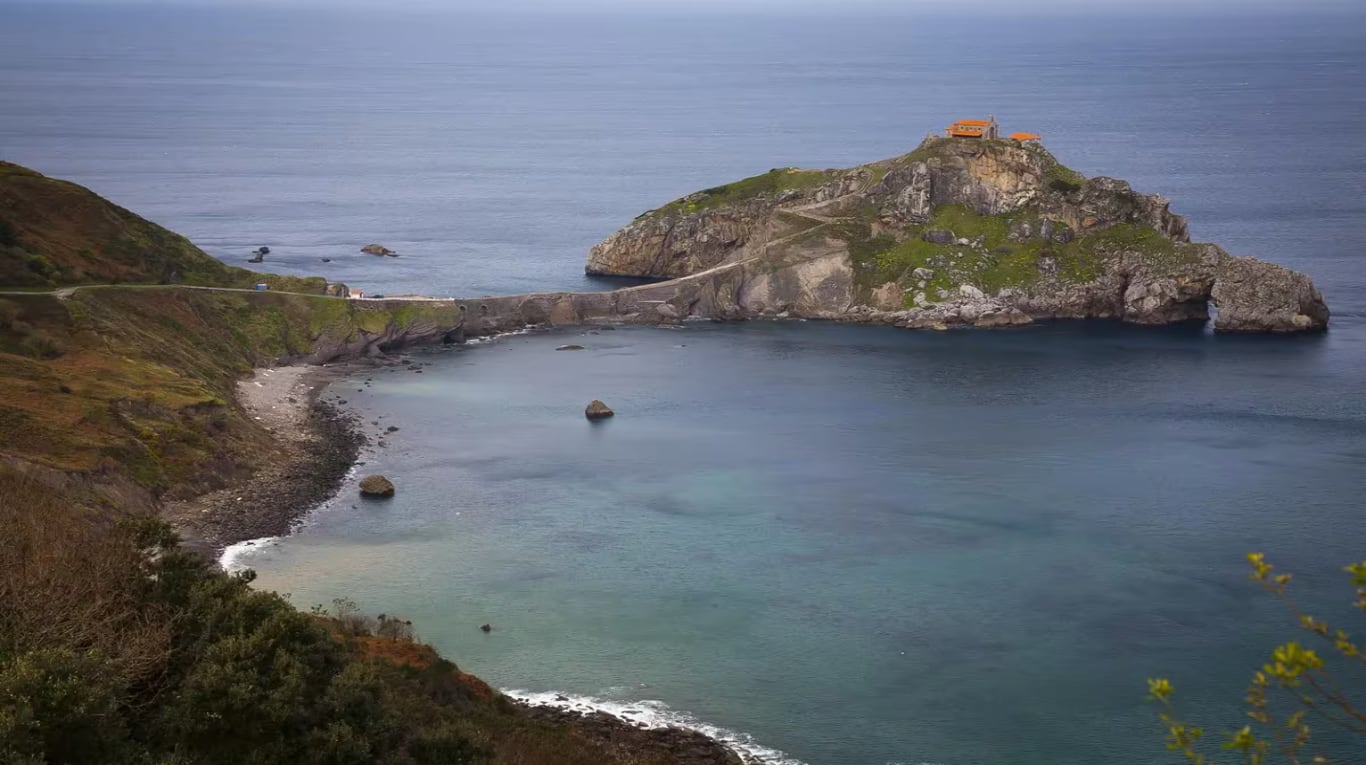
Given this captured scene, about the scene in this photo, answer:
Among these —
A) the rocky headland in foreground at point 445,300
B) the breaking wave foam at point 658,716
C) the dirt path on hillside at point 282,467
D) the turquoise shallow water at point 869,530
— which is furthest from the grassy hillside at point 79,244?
the breaking wave foam at point 658,716

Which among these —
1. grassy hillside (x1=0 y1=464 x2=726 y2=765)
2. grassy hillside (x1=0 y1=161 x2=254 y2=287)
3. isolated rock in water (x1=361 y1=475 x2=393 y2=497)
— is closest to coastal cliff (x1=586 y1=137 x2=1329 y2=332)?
grassy hillside (x1=0 y1=161 x2=254 y2=287)

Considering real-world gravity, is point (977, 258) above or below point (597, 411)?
above

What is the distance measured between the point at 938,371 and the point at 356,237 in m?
79.4

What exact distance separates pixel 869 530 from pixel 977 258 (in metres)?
58.8

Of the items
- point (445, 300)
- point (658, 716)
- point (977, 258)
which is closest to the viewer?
point (658, 716)

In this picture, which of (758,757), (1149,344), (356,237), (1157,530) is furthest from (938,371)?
(356,237)

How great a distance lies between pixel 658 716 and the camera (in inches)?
2240

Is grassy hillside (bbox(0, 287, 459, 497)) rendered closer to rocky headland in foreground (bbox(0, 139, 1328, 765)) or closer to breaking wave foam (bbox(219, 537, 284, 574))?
rocky headland in foreground (bbox(0, 139, 1328, 765))

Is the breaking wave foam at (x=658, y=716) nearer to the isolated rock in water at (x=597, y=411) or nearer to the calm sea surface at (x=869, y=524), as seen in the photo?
the calm sea surface at (x=869, y=524)

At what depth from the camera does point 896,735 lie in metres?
55.5

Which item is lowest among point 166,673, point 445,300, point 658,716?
point 658,716

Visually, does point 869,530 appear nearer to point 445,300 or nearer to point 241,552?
point 241,552

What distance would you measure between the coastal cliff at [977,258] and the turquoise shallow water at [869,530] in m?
6.89

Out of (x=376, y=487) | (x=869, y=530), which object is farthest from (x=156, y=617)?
(x=869, y=530)
